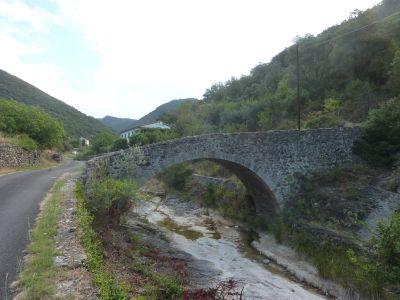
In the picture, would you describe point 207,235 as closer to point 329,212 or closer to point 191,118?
point 329,212

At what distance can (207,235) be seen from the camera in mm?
17625

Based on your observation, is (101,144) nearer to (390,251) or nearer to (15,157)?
(15,157)

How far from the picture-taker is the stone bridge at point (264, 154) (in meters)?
14.7

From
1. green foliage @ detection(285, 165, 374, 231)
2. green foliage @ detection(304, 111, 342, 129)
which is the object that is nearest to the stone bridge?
green foliage @ detection(285, 165, 374, 231)

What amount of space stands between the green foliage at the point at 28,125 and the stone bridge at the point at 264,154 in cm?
1355

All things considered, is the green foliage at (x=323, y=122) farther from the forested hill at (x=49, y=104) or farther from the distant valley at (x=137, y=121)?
the distant valley at (x=137, y=121)

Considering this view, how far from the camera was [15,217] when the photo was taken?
332 inches

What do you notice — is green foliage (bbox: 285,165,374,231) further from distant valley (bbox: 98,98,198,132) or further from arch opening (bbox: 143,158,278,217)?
distant valley (bbox: 98,98,198,132)

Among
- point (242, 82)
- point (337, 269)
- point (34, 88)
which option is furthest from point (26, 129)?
point (34, 88)

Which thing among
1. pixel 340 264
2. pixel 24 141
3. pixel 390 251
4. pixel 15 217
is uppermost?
pixel 24 141

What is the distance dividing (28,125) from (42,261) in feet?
74.6

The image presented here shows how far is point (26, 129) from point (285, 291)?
71.2 ft

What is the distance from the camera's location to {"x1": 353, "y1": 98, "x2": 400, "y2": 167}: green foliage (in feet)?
59.1

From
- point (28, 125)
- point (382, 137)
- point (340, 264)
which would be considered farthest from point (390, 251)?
point (28, 125)
